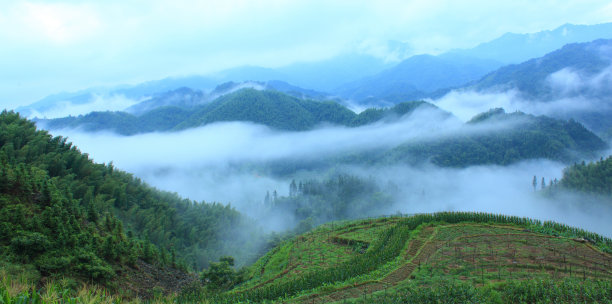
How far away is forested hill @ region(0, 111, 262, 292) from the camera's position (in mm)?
23203

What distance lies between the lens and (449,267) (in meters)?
27.5

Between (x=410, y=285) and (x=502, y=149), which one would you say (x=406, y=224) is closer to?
(x=410, y=285)

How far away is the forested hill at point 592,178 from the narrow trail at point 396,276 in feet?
350

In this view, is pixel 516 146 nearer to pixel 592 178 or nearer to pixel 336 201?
A: pixel 592 178

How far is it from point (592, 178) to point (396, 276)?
398 ft

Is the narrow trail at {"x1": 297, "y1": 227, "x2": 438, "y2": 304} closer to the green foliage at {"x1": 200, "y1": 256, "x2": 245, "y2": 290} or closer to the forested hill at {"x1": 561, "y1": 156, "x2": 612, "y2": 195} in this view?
the green foliage at {"x1": 200, "y1": 256, "x2": 245, "y2": 290}

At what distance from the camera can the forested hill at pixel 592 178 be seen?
106950 mm

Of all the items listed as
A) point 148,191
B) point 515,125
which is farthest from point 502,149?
point 148,191

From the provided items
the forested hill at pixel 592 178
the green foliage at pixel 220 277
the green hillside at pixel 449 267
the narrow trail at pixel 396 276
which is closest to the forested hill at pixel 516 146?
the forested hill at pixel 592 178

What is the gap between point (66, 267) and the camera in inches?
891

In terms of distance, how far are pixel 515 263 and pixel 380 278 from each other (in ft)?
37.3

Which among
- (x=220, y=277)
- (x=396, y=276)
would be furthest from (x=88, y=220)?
(x=396, y=276)

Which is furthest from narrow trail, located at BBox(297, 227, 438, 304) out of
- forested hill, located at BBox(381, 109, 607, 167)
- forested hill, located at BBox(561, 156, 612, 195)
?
forested hill, located at BBox(381, 109, 607, 167)

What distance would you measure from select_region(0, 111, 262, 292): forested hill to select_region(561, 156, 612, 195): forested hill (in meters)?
110
